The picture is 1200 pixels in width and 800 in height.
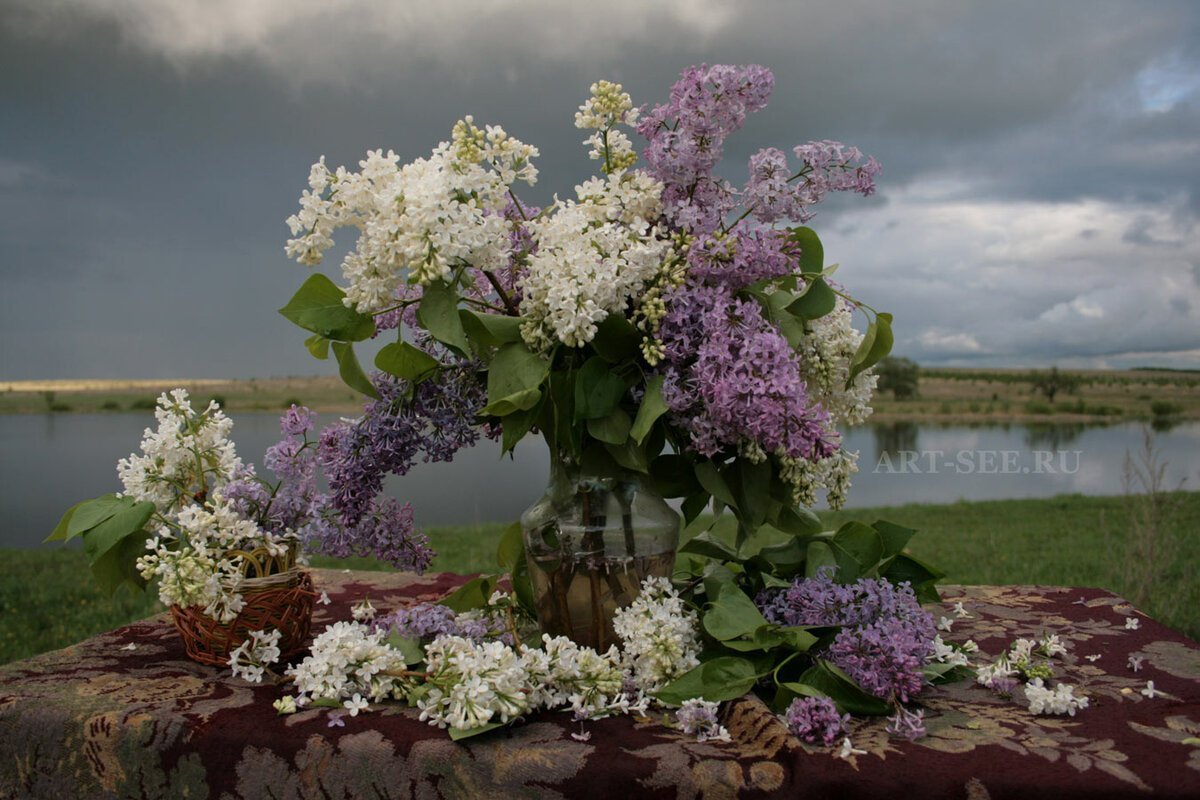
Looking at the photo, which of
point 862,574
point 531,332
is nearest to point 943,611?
point 862,574

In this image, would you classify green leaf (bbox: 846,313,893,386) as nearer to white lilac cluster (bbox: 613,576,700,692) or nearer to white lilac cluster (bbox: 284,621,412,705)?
white lilac cluster (bbox: 613,576,700,692)

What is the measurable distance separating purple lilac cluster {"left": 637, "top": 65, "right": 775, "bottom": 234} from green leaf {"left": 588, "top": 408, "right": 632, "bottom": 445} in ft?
1.24

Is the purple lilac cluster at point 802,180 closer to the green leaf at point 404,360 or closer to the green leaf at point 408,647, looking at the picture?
the green leaf at point 404,360

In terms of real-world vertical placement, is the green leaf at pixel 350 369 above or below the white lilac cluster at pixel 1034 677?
above

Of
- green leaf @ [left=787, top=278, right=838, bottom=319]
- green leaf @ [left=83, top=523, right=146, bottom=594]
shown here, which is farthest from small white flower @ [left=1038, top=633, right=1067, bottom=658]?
green leaf @ [left=83, top=523, right=146, bottom=594]

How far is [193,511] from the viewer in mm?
1903

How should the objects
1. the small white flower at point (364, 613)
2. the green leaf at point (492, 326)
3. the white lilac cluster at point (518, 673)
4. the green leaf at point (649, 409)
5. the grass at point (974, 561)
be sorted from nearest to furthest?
1. the white lilac cluster at point (518, 673)
2. the green leaf at point (649, 409)
3. the green leaf at point (492, 326)
4. the small white flower at point (364, 613)
5. the grass at point (974, 561)

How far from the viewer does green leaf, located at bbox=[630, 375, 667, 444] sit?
5.44ft

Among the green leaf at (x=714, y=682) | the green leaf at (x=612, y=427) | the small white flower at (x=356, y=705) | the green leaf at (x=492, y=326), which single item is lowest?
the small white flower at (x=356, y=705)

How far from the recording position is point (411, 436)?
195cm

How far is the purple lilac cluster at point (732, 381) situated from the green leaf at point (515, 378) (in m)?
0.24

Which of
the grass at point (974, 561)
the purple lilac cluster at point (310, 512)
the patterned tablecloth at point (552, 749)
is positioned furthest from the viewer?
the grass at point (974, 561)

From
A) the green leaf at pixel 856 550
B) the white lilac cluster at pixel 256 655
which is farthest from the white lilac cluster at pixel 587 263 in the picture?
the white lilac cluster at pixel 256 655

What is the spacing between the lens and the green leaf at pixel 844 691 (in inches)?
64.9
